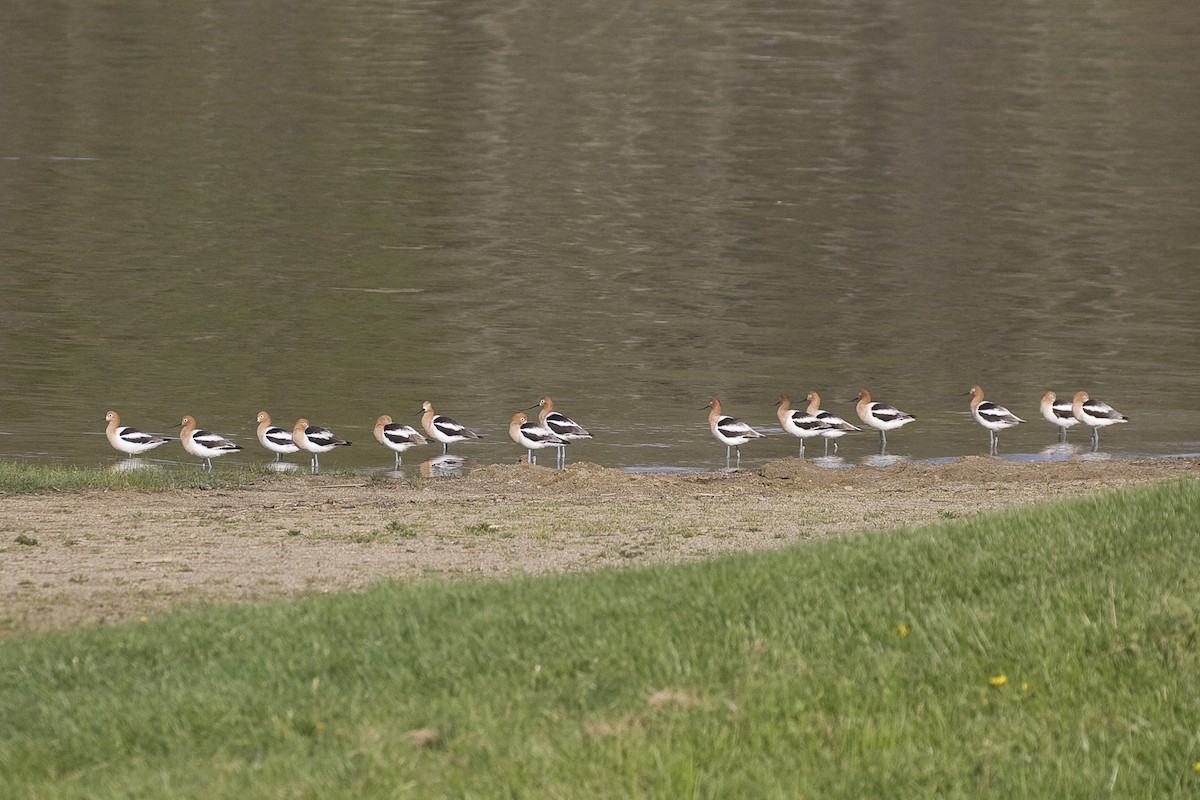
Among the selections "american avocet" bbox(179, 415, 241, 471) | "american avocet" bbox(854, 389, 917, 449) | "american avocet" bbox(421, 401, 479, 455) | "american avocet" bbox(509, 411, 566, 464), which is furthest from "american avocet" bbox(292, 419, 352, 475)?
"american avocet" bbox(854, 389, 917, 449)

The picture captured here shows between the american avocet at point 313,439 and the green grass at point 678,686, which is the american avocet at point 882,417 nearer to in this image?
the american avocet at point 313,439

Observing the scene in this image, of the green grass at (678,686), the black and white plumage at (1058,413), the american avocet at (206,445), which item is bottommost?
the black and white plumage at (1058,413)

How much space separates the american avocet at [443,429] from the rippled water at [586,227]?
0.45 metres

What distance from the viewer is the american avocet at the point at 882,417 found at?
2362cm

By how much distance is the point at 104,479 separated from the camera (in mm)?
18109

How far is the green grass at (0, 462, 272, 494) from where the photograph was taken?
693 inches

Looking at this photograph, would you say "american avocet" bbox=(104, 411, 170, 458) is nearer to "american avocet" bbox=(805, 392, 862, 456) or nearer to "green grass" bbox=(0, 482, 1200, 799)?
"american avocet" bbox=(805, 392, 862, 456)

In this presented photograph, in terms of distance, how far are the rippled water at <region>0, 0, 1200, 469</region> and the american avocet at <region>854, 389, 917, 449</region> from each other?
0.31m

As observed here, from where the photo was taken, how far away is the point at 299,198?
45.2 metres

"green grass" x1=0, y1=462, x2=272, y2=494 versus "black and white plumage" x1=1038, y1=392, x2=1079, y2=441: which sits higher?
"green grass" x1=0, y1=462, x2=272, y2=494

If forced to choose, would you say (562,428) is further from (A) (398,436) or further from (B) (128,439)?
(B) (128,439)

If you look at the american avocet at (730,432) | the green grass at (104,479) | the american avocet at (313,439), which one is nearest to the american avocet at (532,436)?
the american avocet at (730,432)

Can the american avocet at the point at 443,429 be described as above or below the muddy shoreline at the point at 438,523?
below

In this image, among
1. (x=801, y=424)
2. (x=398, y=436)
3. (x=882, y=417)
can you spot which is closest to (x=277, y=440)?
(x=398, y=436)
